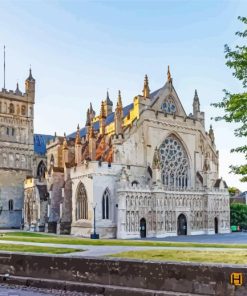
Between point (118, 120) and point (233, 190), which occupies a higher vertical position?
point (118, 120)

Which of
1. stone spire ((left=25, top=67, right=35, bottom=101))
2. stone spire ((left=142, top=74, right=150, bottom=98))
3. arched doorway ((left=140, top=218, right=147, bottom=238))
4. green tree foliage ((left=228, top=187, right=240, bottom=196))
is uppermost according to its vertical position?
stone spire ((left=25, top=67, right=35, bottom=101))

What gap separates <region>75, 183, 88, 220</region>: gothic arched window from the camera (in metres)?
49.2

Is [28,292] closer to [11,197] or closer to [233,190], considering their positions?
[11,197]

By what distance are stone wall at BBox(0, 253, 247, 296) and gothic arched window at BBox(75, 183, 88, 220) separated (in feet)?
109

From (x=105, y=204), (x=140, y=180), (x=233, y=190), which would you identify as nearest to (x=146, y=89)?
(x=140, y=180)

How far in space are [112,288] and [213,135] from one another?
5360cm

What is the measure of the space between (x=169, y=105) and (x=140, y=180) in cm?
1289

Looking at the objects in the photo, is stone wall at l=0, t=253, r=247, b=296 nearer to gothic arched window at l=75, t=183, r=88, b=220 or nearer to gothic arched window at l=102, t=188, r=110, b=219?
gothic arched window at l=102, t=188, r=110, b=219

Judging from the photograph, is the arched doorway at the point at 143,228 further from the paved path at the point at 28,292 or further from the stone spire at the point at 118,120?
the paved path at the point at 28,292

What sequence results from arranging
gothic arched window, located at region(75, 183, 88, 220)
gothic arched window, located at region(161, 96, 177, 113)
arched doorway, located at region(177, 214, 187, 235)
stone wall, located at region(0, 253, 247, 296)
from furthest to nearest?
gothic arched window, located at region(161, 96, 177, 113) → arched doorway, located at region(177, 214, 187, 235) → gothic arched window, located at region(75, 183, 88, 220) → stone wall, located at region(0, 253, 247, 296)

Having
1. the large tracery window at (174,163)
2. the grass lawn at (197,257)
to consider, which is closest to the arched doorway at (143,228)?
the large tracery window at (174,163)

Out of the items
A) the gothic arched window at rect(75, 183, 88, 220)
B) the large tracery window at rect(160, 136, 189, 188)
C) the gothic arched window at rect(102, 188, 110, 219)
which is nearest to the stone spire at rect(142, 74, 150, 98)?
the large tracery window at rect(160, 136, 189, 188)

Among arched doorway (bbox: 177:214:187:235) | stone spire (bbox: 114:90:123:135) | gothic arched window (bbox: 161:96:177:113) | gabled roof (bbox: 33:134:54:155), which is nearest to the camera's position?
stone spire (bbox: 114:90:123:135)

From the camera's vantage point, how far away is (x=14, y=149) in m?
66.9
